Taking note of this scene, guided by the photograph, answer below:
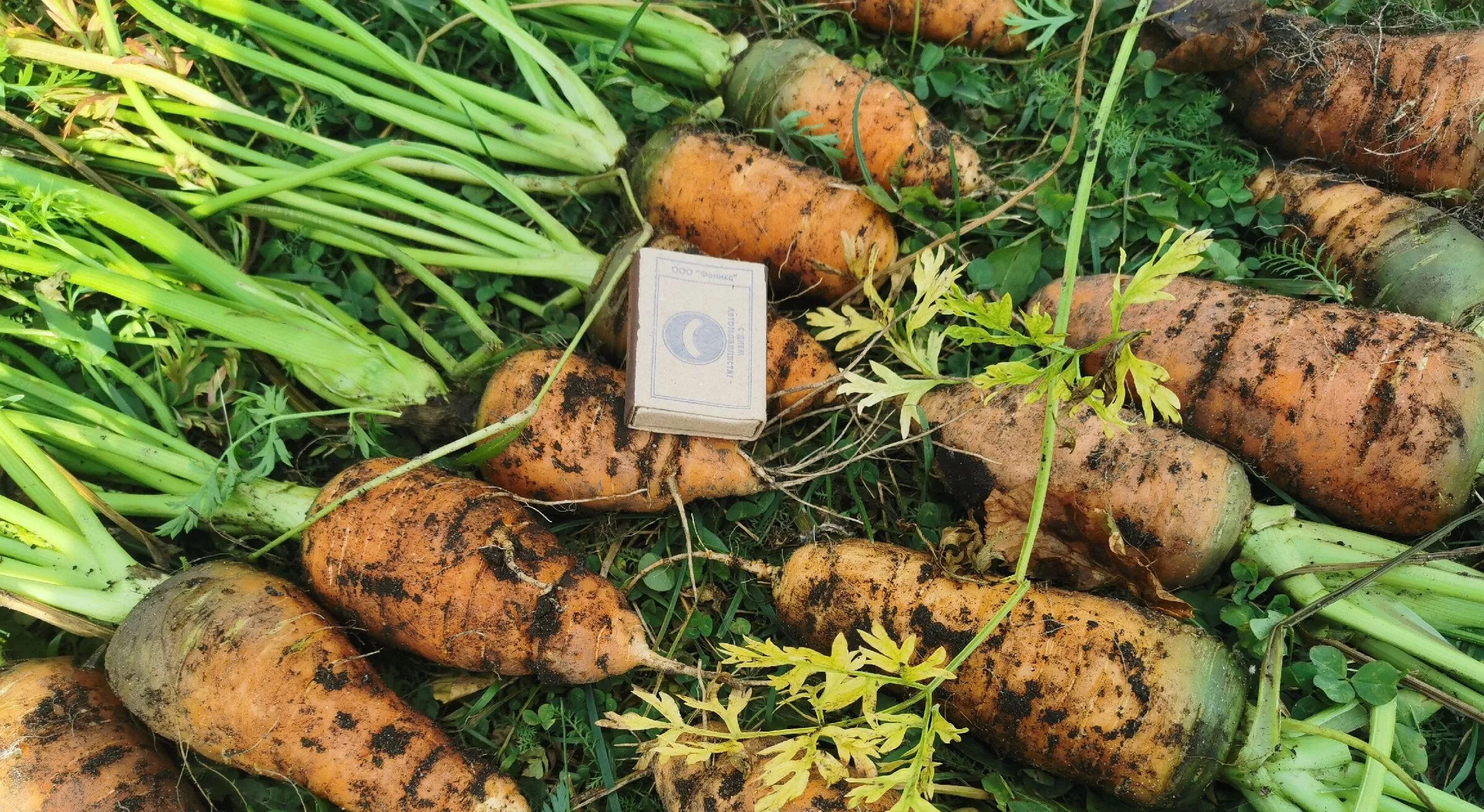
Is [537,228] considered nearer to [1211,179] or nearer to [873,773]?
[873,773]

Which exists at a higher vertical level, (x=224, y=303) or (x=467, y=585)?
(x=224, y=303)

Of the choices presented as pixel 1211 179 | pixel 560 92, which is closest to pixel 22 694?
pixel 560 92

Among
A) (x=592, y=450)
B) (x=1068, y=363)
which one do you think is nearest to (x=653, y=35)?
(x=592, y=450)

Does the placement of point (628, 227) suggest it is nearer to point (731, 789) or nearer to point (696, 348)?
point (696, 348)

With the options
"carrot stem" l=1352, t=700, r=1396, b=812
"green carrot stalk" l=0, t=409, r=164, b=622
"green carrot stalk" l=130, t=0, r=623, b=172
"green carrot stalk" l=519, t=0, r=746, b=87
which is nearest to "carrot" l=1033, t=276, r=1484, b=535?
"carrot stem" l=1352, t=700, r=1396, b=812

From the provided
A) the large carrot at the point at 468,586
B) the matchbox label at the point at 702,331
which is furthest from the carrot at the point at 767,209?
the large carrot at the point at 468,586
